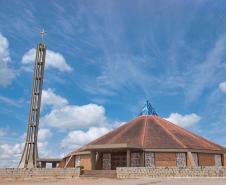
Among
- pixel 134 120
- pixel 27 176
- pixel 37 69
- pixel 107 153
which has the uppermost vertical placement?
pixel 37 69

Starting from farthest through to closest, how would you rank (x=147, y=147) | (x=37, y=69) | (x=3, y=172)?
(x=37, y=69)
(x=147, y=147)
(x=3, y=172)

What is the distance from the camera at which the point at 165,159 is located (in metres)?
33.0

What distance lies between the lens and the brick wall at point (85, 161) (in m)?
35.1

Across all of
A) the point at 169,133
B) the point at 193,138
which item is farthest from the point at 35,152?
the point at 193,138

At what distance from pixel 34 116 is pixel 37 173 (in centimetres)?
956

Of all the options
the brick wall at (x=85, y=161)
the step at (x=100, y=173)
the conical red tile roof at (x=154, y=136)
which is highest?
the conical red tile roof at (x=154, y=136)

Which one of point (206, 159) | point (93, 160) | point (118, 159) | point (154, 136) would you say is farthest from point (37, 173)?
point (206, 159)

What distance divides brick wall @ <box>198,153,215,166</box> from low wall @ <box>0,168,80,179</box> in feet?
40.5

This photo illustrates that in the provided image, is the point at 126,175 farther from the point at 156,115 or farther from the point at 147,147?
the point at 156,115

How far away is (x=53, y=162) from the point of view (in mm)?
45156

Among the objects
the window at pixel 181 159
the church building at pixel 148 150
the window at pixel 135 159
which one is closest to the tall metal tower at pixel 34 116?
the church building at pixel 148 150

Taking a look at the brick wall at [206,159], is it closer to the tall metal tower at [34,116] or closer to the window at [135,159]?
the window at [135,159]

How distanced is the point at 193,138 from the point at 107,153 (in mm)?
9704

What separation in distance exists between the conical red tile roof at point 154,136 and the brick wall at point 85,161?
6.67 ft
